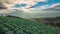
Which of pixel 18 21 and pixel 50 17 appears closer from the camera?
pixel 18 21

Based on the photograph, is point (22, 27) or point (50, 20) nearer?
point (22, 27)

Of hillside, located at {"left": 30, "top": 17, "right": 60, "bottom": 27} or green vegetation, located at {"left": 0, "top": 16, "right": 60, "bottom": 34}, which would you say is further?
hillside, located at {"left": 30, "top": 17, "right": 60, "bottom": 27}

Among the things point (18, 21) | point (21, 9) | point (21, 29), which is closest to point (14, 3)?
point (21, 9)

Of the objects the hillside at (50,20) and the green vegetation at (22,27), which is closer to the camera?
the green vegetation at (22,27)

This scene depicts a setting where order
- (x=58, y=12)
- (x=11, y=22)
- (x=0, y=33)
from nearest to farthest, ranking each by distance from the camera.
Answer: (x=0, y=33), (x=11, y=22), (x=58, y=12)

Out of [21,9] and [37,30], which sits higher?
[21,9]

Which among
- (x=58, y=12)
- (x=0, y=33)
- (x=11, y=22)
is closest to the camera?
(x=0, y=33)

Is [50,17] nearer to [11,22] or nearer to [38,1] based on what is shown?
[38,1]
